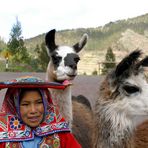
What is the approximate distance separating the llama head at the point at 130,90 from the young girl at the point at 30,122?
1069mm

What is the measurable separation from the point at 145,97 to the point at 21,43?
19.3 metres

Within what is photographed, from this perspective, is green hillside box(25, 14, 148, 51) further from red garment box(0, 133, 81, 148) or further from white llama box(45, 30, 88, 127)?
red garment box(0, 133, 81, 148)

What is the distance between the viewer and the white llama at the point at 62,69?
5.46m

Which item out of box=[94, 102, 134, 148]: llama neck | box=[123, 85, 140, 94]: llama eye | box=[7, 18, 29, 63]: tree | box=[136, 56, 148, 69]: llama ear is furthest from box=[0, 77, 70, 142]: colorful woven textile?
box=[7, 18, 29, 63]: tree

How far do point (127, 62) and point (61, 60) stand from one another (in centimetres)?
→ 203

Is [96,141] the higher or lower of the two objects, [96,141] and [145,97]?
the lower

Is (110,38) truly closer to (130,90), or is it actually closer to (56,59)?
(56,59)

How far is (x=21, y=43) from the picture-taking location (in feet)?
75.6

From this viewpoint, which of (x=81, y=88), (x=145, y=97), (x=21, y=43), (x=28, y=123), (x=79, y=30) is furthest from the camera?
(x=79, y=30)

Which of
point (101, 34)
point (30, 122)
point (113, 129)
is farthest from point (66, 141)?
point (101, 34)

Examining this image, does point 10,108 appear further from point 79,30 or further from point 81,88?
point 79,30

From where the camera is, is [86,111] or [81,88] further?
[81,88]

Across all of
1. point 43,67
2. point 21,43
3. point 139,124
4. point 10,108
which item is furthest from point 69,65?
point 21,43

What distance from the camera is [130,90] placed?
13.6 feet
